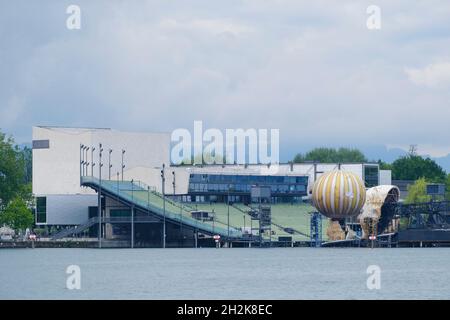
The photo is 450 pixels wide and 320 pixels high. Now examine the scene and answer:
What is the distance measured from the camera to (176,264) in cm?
10244

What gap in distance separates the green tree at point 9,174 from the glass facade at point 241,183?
2182 cm

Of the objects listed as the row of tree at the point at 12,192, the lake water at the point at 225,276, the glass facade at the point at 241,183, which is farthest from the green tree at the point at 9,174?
the lake water at the point at 225,276

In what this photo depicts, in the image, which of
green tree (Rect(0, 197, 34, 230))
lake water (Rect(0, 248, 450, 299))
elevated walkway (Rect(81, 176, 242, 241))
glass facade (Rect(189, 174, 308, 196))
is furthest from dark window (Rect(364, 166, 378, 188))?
lake water (Rect(0, 248, 450, 299))

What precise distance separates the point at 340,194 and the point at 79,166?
35.3 meters

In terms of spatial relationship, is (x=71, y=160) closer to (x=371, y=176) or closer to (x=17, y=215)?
(x=17, y=215)

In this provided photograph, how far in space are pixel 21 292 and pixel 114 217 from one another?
7795cm

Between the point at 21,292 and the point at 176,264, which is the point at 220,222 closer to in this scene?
the point at 176,264

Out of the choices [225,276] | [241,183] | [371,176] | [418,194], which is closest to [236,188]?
[241,183]

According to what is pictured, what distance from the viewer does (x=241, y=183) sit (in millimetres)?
172125

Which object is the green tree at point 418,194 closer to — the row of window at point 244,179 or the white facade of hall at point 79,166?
the row of window at point 244,179

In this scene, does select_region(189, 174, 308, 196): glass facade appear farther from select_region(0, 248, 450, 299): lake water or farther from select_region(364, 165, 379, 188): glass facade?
select_region(0, 248, 450, 299): lake water

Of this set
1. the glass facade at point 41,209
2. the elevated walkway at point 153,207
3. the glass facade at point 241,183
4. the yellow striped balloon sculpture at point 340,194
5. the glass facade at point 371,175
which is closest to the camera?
the elevated walkway at point 153,207

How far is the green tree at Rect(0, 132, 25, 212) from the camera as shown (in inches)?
6260

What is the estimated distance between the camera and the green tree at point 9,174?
159 m
